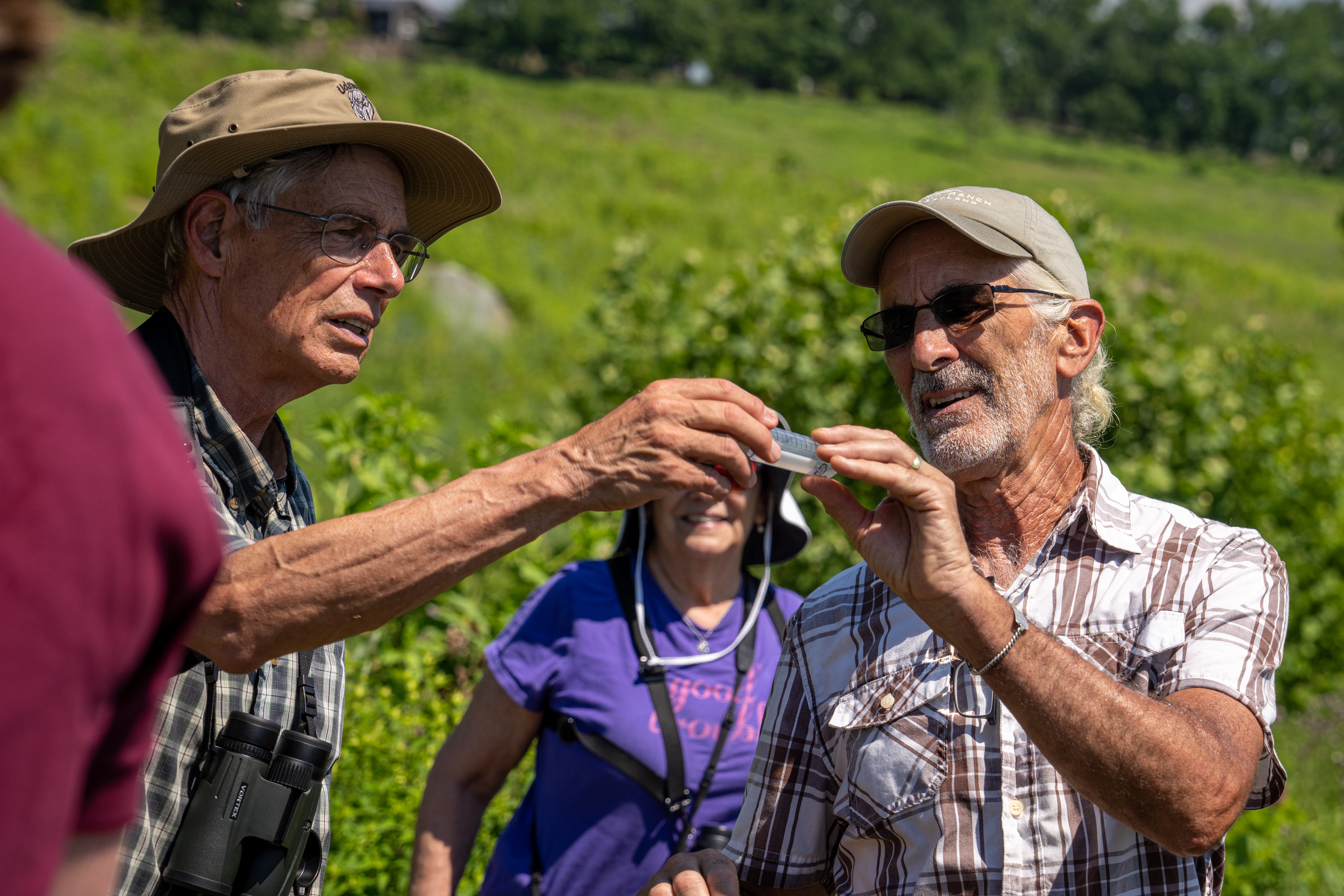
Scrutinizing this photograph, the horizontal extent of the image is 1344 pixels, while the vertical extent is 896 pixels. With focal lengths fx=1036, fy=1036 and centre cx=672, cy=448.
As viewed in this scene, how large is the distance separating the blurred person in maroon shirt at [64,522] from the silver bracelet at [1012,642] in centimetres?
124

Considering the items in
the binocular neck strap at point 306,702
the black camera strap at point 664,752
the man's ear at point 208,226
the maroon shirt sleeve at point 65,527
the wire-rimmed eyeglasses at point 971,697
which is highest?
the man's ear at point 208,226

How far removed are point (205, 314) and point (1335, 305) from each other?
3136cm

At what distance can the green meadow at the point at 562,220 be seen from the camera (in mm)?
3977

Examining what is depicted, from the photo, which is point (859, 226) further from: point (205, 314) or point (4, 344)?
point (4, 344)

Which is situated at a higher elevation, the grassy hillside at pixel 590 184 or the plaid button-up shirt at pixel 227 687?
the grassy hillside at pixel 590 184

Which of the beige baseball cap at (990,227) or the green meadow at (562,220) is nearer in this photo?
the beige baseball cap at (990,227)

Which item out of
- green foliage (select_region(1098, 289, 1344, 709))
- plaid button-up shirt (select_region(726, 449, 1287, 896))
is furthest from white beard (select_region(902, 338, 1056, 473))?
green foliage (select_region(1098, 289, 1344, 709))

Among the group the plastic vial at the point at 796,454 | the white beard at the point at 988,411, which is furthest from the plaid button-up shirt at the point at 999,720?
the plastic vial at the point at 796,454

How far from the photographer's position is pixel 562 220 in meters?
18.4

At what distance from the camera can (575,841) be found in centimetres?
264

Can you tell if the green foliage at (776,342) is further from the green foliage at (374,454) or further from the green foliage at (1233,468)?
the green foliage at (374,454)

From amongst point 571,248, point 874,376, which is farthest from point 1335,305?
point 874,376

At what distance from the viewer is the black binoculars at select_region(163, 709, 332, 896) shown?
1.80 meters

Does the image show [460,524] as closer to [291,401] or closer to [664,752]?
[291,401]
